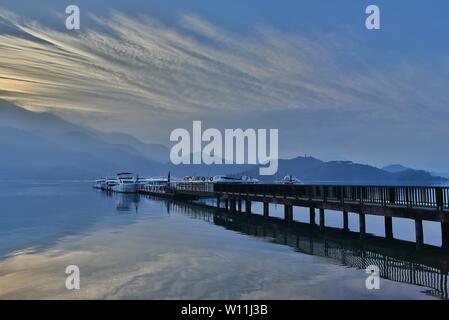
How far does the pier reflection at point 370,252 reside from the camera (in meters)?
18.4

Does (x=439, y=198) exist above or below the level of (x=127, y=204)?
above

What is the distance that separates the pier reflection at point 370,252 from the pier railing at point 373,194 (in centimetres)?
275

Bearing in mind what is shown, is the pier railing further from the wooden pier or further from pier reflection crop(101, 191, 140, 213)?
pier reflection crop(101, 191, 140, 213)

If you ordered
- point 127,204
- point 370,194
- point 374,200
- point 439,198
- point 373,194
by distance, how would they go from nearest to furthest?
point 439,198 → point 374,200 → point 373,194 → point 370,194 → point 127,204

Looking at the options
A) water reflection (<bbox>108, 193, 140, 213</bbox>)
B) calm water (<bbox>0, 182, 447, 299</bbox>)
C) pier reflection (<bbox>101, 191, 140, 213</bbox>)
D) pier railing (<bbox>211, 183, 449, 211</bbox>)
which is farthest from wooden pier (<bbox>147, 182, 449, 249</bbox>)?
pier reflection (<bbox>101, 191, 140, 213</bbox>)

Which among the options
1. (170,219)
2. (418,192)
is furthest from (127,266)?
(170,219)

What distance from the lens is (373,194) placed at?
28906 millimetres

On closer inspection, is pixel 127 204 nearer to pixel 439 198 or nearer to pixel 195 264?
pixel 195 264

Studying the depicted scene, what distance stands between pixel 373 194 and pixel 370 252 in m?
4.77

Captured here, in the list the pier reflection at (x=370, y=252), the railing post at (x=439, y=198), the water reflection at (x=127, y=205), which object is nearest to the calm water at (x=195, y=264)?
the pier reflection at (x=370, y=252)

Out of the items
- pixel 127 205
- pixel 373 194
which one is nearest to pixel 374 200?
pixel 373 194

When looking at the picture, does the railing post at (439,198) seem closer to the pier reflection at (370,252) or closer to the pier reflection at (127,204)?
the pier reflection at (370,252)

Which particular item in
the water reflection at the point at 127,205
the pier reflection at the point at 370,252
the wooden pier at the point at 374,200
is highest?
the wooden pier at the point at 374,200
